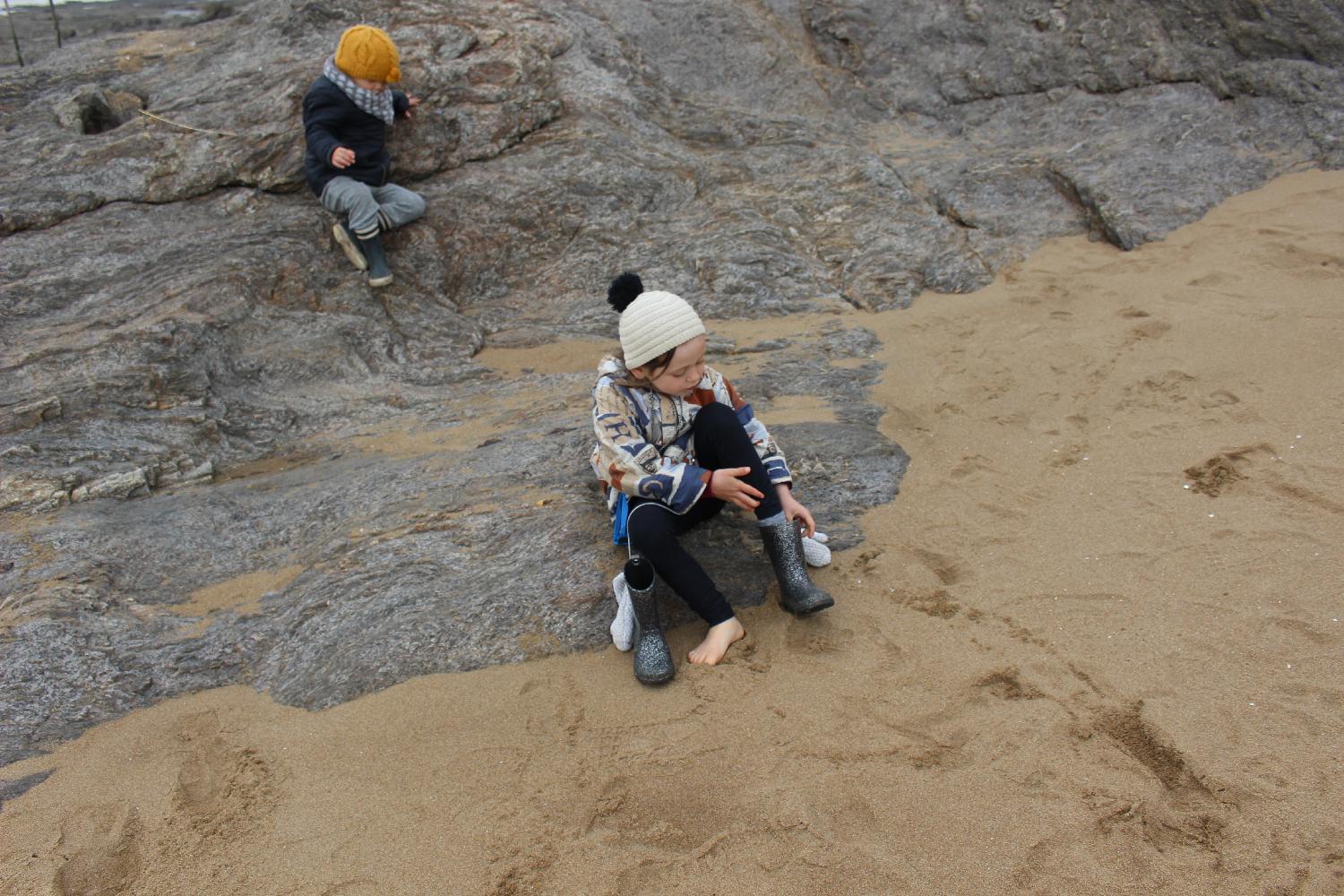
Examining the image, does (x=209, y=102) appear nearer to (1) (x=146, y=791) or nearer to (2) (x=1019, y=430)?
(1) (x=146, y=791)

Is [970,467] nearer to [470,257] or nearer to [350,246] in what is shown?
[470,257]

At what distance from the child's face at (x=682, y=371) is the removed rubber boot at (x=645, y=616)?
624 mm

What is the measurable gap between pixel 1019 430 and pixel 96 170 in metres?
5.72

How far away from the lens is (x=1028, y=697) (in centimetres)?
275

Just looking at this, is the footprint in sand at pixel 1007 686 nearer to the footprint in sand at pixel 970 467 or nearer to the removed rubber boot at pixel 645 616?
the removed rubber boot at pixel 645 616

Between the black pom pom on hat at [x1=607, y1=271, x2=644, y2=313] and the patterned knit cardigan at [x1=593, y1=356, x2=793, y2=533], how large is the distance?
21 cm

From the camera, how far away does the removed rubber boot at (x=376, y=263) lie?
579 centimetres

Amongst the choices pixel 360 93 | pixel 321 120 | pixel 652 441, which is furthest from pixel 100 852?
pixel 360 93

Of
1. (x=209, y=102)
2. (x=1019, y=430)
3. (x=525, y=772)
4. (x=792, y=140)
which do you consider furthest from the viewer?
(x=792, y=140)

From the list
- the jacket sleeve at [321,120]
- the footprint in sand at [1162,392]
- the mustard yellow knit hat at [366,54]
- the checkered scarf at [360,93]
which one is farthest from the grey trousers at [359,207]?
the footprint in sand at [1162,392]

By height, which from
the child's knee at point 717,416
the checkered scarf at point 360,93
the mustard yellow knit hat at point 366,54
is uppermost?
the mustard yellow knit hat at point 366,54

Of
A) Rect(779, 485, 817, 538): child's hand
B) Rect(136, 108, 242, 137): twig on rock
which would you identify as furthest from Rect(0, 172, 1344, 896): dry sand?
Rect(136, 108, 242, 137): twig on rock

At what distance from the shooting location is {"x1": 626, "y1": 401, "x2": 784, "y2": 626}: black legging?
309 cm

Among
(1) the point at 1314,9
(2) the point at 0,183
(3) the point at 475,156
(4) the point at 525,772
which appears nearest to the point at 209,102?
(2) the point at 0,183
